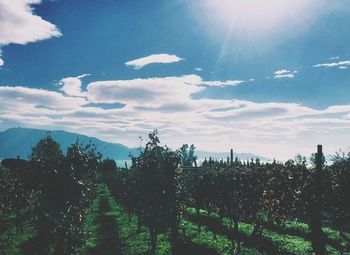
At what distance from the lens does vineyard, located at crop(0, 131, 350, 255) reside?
918 inches

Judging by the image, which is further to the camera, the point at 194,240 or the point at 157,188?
the point at 194,240

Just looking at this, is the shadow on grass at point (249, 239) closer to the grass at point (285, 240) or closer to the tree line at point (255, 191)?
the grass at point (285, 240)

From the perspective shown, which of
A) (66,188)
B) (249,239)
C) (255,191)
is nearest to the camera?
(66,188)

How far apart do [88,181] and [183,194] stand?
29.8ft

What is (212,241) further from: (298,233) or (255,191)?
(298,233)

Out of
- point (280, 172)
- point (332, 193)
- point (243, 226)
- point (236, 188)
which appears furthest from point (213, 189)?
point (332, 193)

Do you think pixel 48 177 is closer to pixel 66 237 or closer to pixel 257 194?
pixel 66 237

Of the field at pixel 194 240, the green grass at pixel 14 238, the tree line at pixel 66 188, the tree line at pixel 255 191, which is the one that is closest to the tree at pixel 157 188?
the tree line at pixel 255 191

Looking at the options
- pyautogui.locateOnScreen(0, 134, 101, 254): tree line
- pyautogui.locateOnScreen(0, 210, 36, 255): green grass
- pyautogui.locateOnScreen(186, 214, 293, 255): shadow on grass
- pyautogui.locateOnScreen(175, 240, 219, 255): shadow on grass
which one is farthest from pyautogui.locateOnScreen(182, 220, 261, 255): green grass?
pyautogui.locateOnScreen(0, 210, 36, 255): green grass

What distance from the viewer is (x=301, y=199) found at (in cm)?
2422

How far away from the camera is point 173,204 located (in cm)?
2912

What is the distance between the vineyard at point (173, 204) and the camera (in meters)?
23.3

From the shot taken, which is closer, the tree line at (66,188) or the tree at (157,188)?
the tree line at (66,188)

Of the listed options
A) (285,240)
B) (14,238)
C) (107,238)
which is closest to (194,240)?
(285,240)
